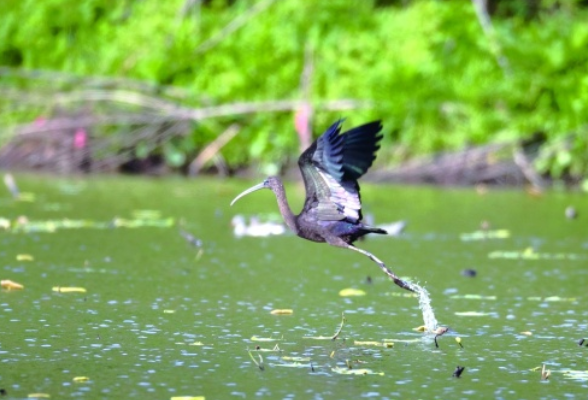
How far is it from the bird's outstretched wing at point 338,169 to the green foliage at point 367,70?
35.4 feet

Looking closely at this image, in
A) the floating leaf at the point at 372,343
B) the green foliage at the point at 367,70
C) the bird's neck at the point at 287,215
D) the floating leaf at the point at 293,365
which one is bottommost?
the floating leaf at the point at 293,365

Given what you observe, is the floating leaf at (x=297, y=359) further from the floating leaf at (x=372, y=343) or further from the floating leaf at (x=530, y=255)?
the floating leaf at (x=530, y=255)

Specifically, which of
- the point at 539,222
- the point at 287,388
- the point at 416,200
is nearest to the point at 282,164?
the point at 416,200

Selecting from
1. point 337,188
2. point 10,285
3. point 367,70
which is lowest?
point 10,285

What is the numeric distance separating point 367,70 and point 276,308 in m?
11.5

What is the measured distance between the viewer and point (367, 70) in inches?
728

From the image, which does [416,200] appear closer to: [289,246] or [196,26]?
[289,246]

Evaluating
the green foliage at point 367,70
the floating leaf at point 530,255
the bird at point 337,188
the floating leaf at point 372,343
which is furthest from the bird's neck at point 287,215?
the green foliage at point 367,70

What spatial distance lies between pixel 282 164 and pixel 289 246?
8184mm

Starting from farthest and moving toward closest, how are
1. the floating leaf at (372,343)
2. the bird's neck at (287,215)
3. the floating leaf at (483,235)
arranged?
1. the floating leaf at (483,235)
2. the bird's neck at (287,215)
3. the floating leaf at (372,343)

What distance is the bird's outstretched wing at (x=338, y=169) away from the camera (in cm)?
655

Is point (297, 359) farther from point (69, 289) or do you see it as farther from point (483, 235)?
point (483, 235)

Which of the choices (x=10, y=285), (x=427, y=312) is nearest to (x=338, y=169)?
(x=427, y=312)

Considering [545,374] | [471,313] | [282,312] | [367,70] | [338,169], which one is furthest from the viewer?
[367,70]
